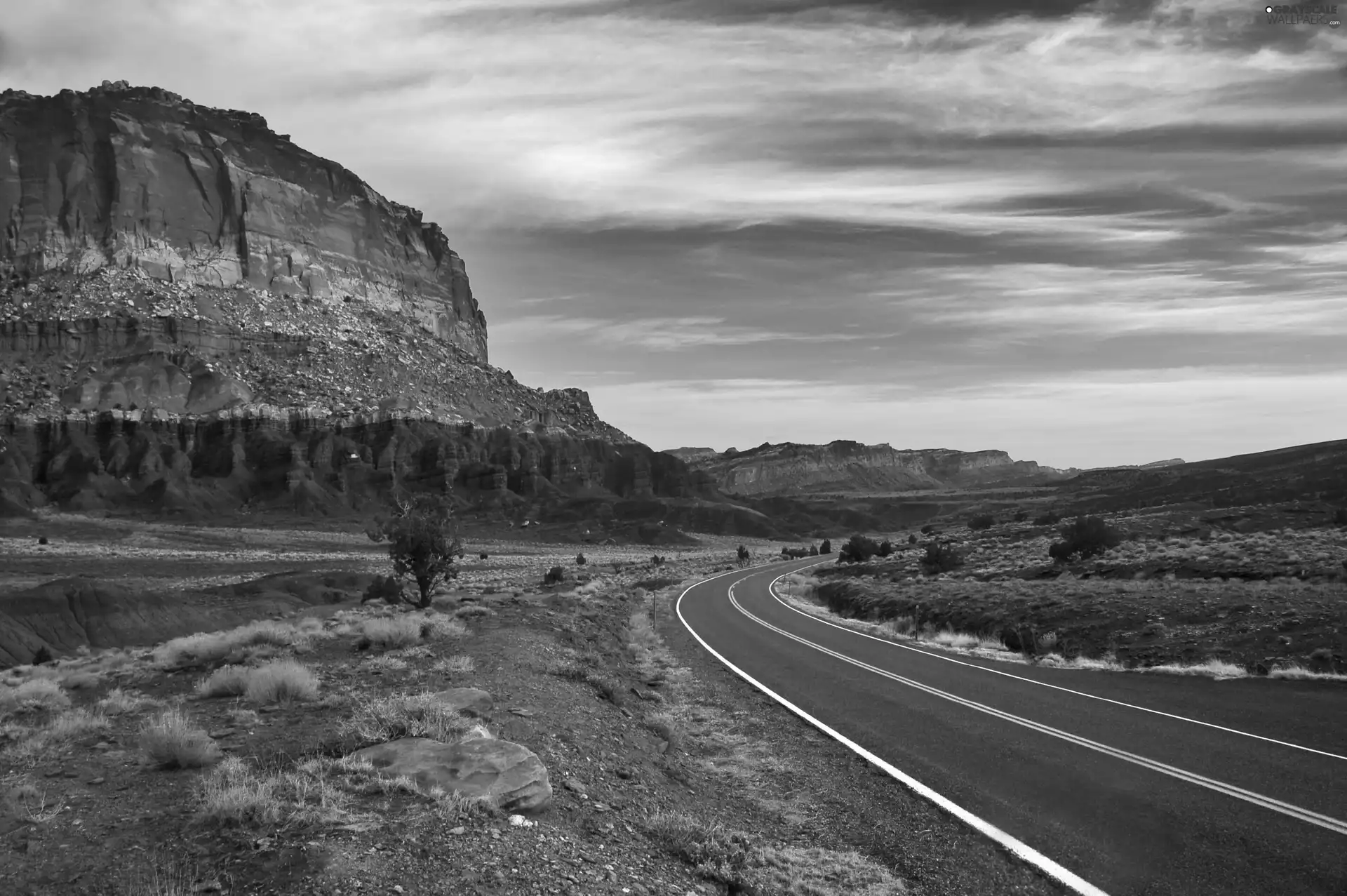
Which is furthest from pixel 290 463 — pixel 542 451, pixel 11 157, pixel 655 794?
pixel 655 794

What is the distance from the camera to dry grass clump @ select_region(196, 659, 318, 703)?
1079 cm

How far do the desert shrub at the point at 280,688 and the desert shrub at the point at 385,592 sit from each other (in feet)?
83.5

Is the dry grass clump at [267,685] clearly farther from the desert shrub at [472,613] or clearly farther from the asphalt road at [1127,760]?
the desert shrub at [472,613]

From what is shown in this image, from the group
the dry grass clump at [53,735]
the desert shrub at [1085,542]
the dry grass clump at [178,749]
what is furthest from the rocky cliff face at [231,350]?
the dry grass clump at [178,749]

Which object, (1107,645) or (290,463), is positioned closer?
(1107,645)

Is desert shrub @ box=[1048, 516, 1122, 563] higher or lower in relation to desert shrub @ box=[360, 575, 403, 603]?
higher

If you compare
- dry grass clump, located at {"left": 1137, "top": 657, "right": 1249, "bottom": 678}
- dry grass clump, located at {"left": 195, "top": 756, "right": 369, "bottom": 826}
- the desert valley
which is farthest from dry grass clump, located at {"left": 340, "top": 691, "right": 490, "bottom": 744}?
dry grass clump, located at {"left": 1137, "top": 657, "right": 1249, "bottom": 678}

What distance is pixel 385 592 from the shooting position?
38.8 m

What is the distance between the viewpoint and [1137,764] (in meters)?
8.44

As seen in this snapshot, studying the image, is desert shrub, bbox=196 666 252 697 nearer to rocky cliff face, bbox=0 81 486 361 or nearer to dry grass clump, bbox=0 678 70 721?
dry grass clump, bbox=0 678 70 721

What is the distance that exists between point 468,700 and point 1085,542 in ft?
110

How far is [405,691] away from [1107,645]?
14266mm

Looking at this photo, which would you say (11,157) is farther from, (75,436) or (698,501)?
(698,501)

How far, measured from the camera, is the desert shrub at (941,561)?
40438 mm
